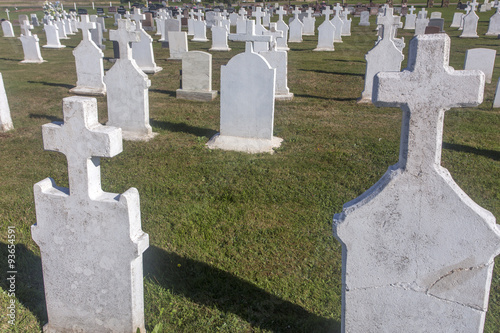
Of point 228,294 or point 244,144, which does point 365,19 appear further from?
point 228,294

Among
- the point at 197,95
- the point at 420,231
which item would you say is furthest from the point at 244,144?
the point at 420,231

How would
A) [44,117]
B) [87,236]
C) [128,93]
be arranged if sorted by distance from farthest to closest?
[44,117] < [128,93] < [87,236]

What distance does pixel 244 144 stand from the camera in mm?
7398

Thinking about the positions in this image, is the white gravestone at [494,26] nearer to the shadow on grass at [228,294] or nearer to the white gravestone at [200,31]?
the white gravestone at [200,31]

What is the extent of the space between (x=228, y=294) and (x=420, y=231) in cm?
187

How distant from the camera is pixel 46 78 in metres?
13.4

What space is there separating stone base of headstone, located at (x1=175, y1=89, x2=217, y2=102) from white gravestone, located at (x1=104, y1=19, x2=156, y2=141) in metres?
2.67

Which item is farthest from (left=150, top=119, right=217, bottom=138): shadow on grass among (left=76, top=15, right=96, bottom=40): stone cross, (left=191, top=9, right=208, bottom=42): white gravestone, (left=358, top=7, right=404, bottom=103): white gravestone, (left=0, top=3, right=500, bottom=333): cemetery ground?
(left=191, top=9, right=208, bottom=42): white gravestone

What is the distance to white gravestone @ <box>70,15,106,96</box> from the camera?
35.6 feet

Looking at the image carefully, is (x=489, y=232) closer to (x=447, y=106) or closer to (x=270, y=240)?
(x=447, y=106)

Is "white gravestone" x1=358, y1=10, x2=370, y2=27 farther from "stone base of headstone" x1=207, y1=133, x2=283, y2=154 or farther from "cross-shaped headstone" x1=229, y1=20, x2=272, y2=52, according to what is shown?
"stone base of headstone" x1=207, y1=133, x2=283, y2=154

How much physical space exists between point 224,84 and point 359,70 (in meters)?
8.90

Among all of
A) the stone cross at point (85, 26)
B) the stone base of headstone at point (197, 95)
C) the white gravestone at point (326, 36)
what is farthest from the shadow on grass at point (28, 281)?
the white gravestone at point (326, 36)

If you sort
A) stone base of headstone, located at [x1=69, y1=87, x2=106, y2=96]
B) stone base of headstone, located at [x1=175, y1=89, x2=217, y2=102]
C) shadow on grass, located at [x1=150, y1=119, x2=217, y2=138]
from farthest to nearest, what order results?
stone base of headstone, located at [x1=69, y1=87, x2=106, y2=96] → stone base of headstone, located at [x1=175, y1=89, x2=217, y2=102] → shadow on grass, located at [x1=150, y1=119, x2=217, y2=138]
